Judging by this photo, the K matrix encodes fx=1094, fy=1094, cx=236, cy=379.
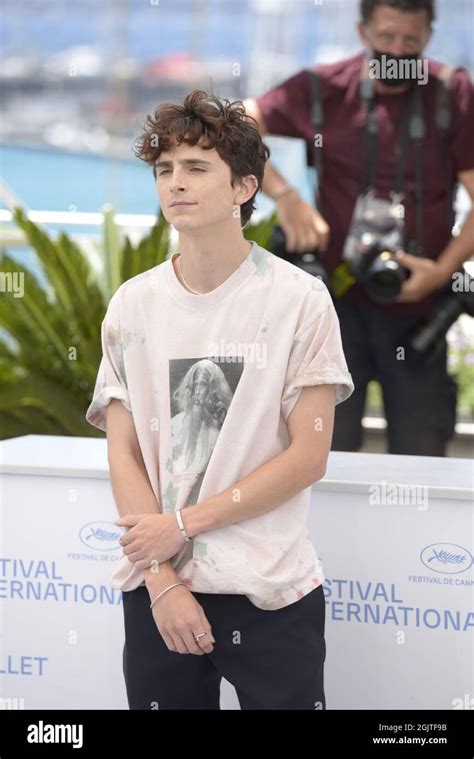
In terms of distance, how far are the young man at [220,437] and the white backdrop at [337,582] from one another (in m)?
0.34

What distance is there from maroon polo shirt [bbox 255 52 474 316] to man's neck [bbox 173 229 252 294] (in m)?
1.49

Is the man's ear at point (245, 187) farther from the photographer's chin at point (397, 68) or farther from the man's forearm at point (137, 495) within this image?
the photographer's chin at point (397, 68)

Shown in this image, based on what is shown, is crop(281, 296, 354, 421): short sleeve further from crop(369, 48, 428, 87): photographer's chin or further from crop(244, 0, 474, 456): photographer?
crop(369, 48, 428, 87): photographer's chin

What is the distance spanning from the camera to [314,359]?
171 cm

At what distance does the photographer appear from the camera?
3.09m

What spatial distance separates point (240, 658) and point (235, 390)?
16.8 inches

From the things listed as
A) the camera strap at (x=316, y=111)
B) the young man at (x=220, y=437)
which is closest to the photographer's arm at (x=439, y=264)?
the camera strap at (x=316, y=111)

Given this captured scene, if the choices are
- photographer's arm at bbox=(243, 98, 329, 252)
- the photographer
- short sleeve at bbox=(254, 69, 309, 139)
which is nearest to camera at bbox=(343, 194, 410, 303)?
the photographer

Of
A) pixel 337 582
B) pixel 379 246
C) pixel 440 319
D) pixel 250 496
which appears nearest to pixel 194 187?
pixel 250 496

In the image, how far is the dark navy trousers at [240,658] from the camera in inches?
67.8

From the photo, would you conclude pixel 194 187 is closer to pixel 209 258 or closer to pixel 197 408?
pixel 209 258

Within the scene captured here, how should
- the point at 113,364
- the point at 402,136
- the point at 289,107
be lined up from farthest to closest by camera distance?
1. the point at 289,107
2. the point at 402,136
3. the point at 113,364

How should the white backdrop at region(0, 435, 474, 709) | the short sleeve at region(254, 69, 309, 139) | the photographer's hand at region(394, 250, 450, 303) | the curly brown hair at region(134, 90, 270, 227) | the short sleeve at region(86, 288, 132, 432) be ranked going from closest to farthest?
the curly brown hair at region(134, 90, 270, 227) → the short sleeve at region(86, 288, 132, 432) → the white backdrop at region(0, 435, 474, 709) → the photographer's hand at region(394, 250, 450, 303) → the short sleeve at region(254, 69, 309, 139)
